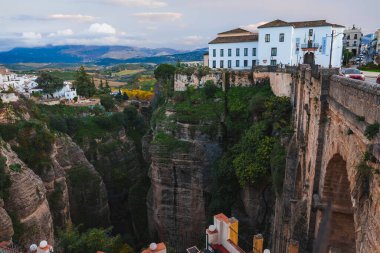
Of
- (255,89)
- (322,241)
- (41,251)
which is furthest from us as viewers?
(255,89)

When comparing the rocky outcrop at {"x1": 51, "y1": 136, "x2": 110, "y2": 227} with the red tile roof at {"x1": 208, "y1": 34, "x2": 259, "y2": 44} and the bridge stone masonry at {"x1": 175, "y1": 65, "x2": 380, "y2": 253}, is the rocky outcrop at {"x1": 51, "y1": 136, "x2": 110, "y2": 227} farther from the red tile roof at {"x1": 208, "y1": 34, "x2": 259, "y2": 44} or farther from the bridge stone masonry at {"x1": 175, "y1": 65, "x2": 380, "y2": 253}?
the red tile roof at {"x1": 208, "y1": 34, "x2": 259, "y2": 44}

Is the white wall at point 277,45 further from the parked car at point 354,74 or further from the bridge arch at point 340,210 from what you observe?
the bridge arch at point 340,210

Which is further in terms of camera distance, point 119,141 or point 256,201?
point 119,141

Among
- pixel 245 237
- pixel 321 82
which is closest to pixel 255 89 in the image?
pixel 245 237

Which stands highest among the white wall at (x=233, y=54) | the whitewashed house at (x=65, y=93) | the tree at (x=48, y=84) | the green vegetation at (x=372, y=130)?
the white wall at (x=233, y=54)

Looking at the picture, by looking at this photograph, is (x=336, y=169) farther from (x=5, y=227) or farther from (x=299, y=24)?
(x=299, y=24)

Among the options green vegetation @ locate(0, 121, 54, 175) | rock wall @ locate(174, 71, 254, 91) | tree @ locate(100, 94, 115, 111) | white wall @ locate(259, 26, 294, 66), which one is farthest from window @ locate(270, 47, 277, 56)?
tree @ locate(100, 94, 115, 111)

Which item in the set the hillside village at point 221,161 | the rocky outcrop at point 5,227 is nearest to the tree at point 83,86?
the hillside village at point 221,161

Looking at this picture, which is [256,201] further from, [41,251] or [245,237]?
[41,251]
